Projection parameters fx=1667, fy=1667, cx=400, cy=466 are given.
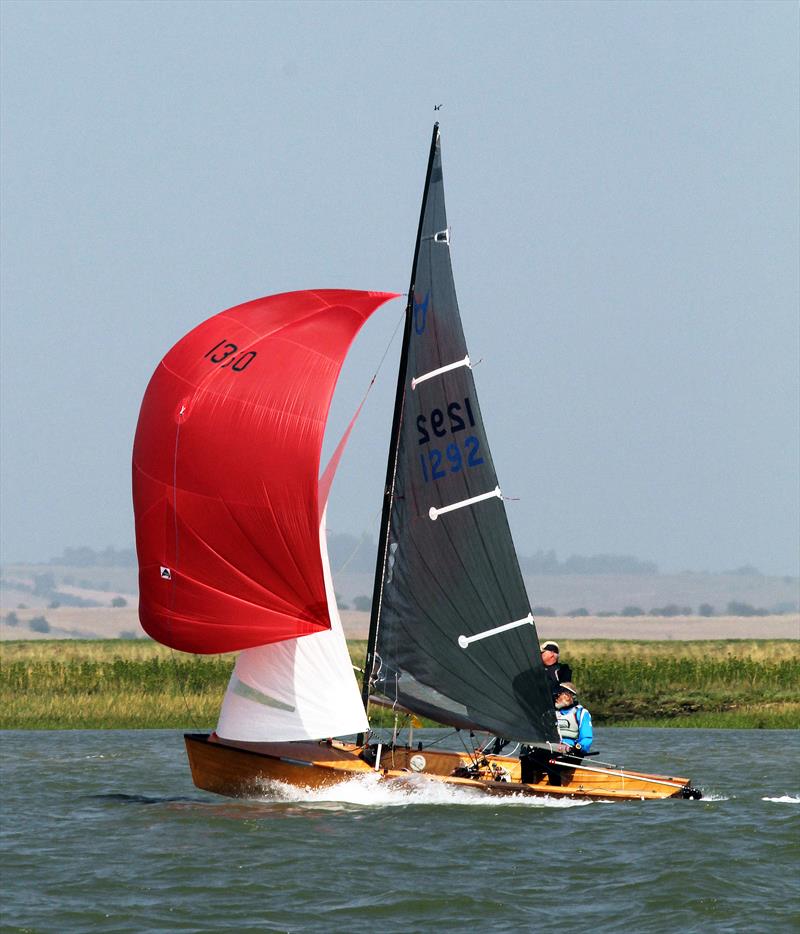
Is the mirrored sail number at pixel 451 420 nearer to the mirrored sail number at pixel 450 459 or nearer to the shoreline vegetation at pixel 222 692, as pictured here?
the mirrored sail number at pixel 450 459

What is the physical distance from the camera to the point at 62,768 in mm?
29422

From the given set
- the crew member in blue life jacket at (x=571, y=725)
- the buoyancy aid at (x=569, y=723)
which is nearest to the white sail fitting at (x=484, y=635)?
the crew member in blue life jacket at (x=571, y=725)

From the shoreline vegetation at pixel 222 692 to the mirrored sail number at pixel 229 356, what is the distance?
51.3 ft

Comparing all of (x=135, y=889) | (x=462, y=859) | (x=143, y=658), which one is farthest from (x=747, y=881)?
(x=143, y=658)

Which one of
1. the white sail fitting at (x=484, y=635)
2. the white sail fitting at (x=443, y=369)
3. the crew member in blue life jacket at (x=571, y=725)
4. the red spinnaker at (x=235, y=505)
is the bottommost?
the crew member in blue life jacket at (x=571, y=725)

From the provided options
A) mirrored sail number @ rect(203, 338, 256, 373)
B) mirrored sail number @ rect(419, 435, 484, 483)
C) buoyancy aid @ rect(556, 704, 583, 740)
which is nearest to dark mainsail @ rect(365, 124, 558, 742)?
mirrored sail number @ rect(419, 435, 484, 483)

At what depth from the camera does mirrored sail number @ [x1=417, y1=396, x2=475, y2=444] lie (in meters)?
24.1

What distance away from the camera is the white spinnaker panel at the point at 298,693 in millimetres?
23562

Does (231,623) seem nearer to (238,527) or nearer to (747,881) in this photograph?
(238,527)

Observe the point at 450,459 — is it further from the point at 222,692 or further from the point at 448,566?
the point at 222,692

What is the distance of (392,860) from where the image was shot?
1939 centimetres

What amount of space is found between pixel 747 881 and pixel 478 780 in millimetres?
5577

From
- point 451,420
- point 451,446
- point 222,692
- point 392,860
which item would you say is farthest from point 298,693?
point 222,692

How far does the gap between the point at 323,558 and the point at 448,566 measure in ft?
5.97
